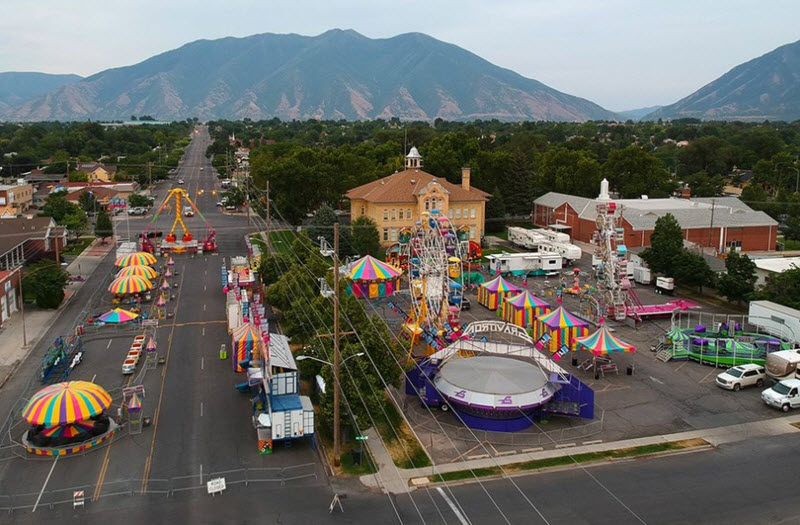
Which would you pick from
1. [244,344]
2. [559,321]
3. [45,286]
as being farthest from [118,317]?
[559,321]

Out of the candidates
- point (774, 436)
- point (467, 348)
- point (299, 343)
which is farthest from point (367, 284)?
point (774, 436)

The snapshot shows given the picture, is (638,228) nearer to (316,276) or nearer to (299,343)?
(316,276)

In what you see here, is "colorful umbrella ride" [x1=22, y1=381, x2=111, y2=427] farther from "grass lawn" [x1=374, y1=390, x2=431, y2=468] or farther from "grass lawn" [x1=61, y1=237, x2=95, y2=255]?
"grass lawn" [x1=61, y1=237, x2=95, y2=255]

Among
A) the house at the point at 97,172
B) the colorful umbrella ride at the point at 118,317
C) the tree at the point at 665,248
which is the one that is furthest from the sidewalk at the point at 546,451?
the house at the point at 97,172

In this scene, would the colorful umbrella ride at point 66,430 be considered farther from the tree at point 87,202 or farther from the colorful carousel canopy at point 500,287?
the tree at point 87,202

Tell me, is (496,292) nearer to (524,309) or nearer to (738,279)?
(524,309)

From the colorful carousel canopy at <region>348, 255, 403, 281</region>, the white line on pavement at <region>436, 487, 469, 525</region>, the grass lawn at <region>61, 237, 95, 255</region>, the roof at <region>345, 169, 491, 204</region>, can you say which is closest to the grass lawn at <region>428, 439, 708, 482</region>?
the white line on pavement at <region>436, 487, 469, 525</region>
